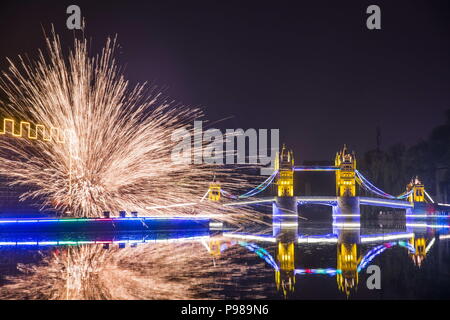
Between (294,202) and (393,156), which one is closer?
(294,202)

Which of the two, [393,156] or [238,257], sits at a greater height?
[393,156]

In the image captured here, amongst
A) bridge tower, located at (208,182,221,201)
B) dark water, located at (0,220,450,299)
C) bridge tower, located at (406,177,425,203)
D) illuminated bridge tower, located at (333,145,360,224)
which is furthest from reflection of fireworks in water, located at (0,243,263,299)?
bridge tower, located at (406,177,425,203)

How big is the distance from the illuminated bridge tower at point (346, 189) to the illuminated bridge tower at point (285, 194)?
5.31m

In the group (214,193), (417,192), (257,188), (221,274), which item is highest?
(257,188)

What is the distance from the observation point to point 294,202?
6312cm

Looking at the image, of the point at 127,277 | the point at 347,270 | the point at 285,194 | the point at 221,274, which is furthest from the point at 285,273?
the point at 285,194

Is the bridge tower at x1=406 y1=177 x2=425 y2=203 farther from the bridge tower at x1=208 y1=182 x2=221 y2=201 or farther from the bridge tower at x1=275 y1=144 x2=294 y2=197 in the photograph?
the bridge tower at x1=208 y1=182 x2=221 y2=201

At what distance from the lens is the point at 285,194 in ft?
218

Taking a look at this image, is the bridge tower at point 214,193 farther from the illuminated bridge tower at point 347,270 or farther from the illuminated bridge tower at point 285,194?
the illuminated bridge tower at point 347,270

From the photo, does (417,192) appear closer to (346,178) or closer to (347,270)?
(346,178)

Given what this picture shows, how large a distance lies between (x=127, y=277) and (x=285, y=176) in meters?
54.6
